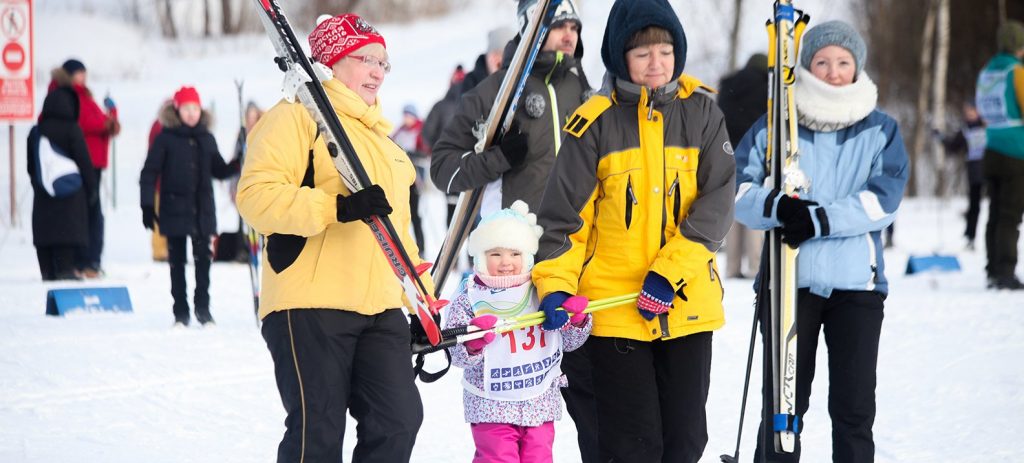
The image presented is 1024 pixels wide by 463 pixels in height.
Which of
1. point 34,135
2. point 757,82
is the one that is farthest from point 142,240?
point 757,82

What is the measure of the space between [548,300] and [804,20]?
4.87 feet

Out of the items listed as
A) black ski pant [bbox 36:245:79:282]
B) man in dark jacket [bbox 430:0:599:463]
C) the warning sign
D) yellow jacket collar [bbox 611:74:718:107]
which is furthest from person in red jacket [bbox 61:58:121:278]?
yellow jacket collar [bbox 611:74:718:107]

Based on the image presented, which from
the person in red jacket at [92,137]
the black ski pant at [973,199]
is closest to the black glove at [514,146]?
the person in red jacket at [92,137]

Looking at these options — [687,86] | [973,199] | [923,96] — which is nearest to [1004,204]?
[973,199]

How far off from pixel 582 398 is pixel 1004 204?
6186 mm

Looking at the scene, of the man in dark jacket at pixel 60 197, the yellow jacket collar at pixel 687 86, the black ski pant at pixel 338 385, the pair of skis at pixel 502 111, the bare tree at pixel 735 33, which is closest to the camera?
the black ski pant at pixel 338 385

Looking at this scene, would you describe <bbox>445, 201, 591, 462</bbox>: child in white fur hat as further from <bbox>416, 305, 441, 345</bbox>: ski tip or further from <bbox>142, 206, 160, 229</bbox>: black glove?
<bbox>142, 206, 160, 229</bbox>: black glove

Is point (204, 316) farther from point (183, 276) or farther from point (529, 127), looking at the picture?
point (529, 127)

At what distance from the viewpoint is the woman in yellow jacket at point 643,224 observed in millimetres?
3781

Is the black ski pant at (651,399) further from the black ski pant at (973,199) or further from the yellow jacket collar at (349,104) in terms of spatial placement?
the black ski pant at (973,199)

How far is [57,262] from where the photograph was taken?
36.0 feet

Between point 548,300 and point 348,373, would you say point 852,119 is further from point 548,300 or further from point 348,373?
point 348,373

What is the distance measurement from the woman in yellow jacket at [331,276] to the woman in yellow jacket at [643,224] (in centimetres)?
55

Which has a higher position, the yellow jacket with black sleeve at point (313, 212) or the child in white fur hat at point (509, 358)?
the yellow jacket with black sleeve at point (313, 212)
